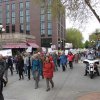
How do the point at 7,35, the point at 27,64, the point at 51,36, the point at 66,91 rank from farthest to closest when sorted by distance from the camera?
the point at 51,36 → the point at 7,35 → the point at 27,64 → the point at 66,91

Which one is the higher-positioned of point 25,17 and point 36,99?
point 25,17

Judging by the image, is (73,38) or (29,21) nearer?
(29,21)

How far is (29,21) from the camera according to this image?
10025 cm

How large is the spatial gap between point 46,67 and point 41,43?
84.3 m

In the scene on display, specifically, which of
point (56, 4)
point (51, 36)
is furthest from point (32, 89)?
point (51, 36)

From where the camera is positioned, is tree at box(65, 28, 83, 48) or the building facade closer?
the building facade

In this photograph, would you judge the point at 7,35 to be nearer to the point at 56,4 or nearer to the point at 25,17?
the point at 25,17

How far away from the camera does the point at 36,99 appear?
12305mm

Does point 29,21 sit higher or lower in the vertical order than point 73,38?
higher

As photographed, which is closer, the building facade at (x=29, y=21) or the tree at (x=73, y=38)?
the building facade at (x=29, y=21)

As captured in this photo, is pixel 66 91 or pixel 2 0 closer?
pixel 66 91

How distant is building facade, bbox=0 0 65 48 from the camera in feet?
323

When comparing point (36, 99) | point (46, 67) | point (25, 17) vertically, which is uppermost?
point (25, 17)

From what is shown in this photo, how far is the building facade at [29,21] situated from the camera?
9831 centimetres
